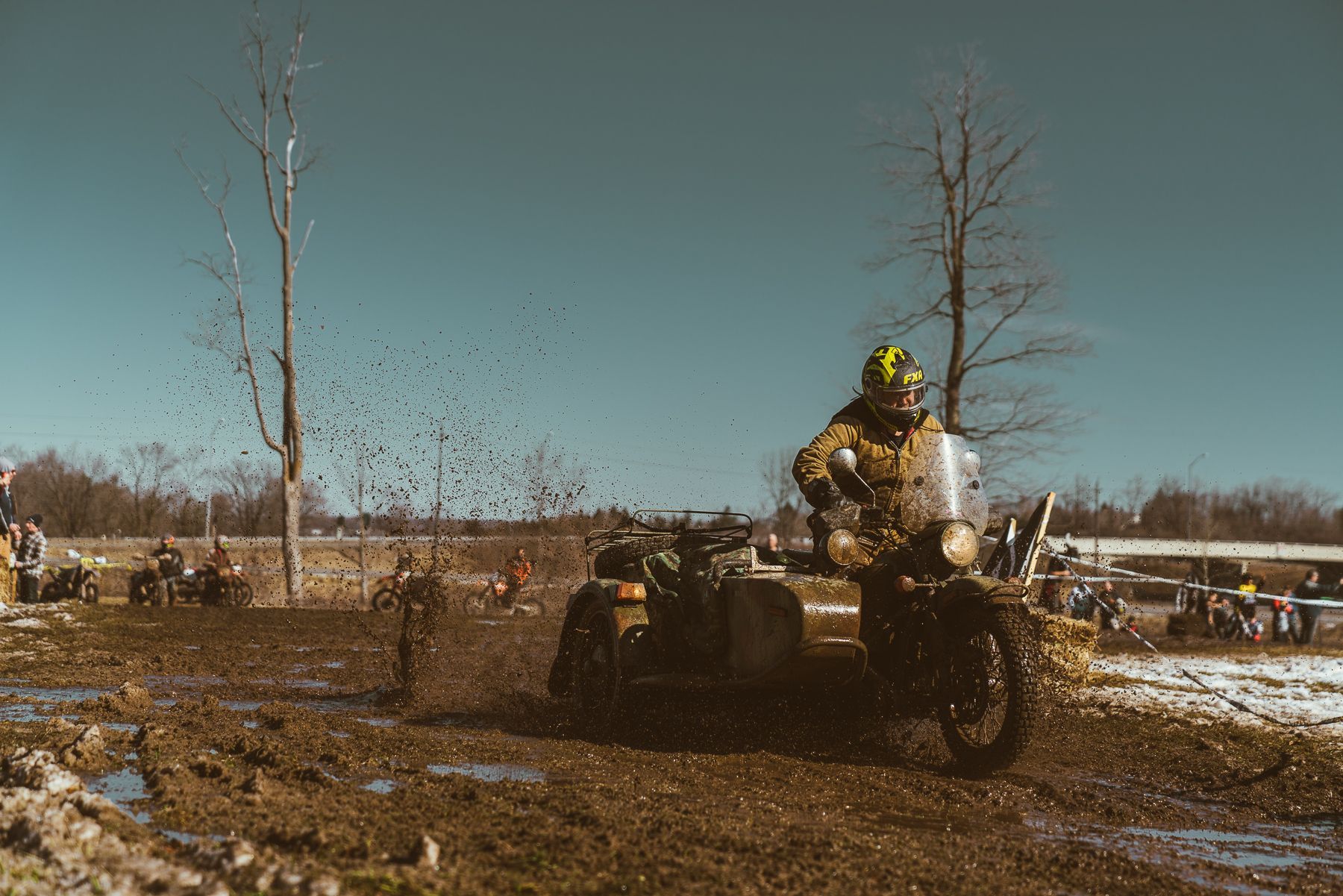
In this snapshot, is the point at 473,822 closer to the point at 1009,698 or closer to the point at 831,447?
the point at 1009,698

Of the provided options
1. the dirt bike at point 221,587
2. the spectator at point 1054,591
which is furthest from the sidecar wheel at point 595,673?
the dirt bike at point 221,587

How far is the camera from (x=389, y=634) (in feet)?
52.5

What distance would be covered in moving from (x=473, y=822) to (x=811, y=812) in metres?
1.48

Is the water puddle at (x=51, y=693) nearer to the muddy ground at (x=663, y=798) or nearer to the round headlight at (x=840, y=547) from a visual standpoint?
the muddy ground at (x=663, y=798)

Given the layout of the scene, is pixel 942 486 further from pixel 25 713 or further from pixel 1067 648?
pixel 25 713

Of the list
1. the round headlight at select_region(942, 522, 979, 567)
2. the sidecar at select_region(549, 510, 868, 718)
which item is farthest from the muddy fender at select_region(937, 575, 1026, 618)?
the sidecar at select_region(549, 510, 868, 718)

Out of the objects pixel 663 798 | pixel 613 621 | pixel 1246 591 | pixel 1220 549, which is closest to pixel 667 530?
pixel 613 621

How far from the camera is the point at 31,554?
810 inches

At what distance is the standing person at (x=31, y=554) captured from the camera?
66.9 feet

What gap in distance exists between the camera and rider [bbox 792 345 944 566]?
22.0 ft

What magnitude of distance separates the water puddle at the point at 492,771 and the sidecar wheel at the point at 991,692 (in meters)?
2.17

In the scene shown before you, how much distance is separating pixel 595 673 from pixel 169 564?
66.0ft

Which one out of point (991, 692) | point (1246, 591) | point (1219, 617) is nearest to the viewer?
point (991, 692)

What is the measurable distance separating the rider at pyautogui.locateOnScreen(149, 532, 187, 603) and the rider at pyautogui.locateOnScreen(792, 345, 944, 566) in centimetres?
2128
